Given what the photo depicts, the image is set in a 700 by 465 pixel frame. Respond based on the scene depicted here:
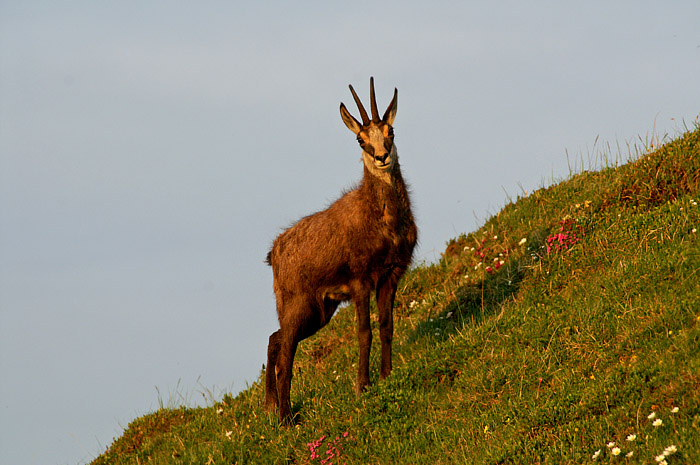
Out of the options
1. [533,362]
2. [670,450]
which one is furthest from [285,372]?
[670,450]

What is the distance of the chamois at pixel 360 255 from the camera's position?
9.80 metres

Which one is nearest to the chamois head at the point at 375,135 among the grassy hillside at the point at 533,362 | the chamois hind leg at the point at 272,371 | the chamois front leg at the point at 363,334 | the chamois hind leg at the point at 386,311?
the chamois hind leg at the point at 386,311

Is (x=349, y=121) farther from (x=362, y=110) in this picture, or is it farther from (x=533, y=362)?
(x=533, y=362)

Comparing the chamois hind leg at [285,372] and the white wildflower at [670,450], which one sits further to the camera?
the chamois hind leg at [285,372]

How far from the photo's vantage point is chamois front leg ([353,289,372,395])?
9867mm

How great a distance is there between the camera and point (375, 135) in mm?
9633

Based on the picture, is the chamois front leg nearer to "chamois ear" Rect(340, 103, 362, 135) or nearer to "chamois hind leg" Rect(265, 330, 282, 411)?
"chamois hind leg" Rect(265, 330, 282, 411)

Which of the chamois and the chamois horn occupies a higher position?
the chamois horn

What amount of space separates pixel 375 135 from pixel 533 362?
355 cm

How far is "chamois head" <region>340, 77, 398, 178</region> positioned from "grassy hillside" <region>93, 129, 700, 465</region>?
2.68m

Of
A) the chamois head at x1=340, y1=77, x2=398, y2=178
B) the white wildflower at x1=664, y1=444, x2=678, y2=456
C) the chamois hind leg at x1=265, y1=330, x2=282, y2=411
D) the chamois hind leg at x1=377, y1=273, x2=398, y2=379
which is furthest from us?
the chamois hind leg at x1=265, y1=330, x2=282, y2=411

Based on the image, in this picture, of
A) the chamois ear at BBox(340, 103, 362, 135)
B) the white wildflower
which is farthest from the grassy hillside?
the chamois ear at BBox(340, 103, 362, 135)

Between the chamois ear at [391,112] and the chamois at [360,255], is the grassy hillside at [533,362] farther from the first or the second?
the chamois ear at [391,112]

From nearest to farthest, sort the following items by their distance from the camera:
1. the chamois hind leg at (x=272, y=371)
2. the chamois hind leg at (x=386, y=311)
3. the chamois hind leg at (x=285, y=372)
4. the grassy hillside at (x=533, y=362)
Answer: the grassy hillside at (x=533, y=362) → the chamois hind leg at (x=386, y=311) → the chamois hind leg at (x=285, y=372) → the chamois hind leg at (x=272, y=371)
